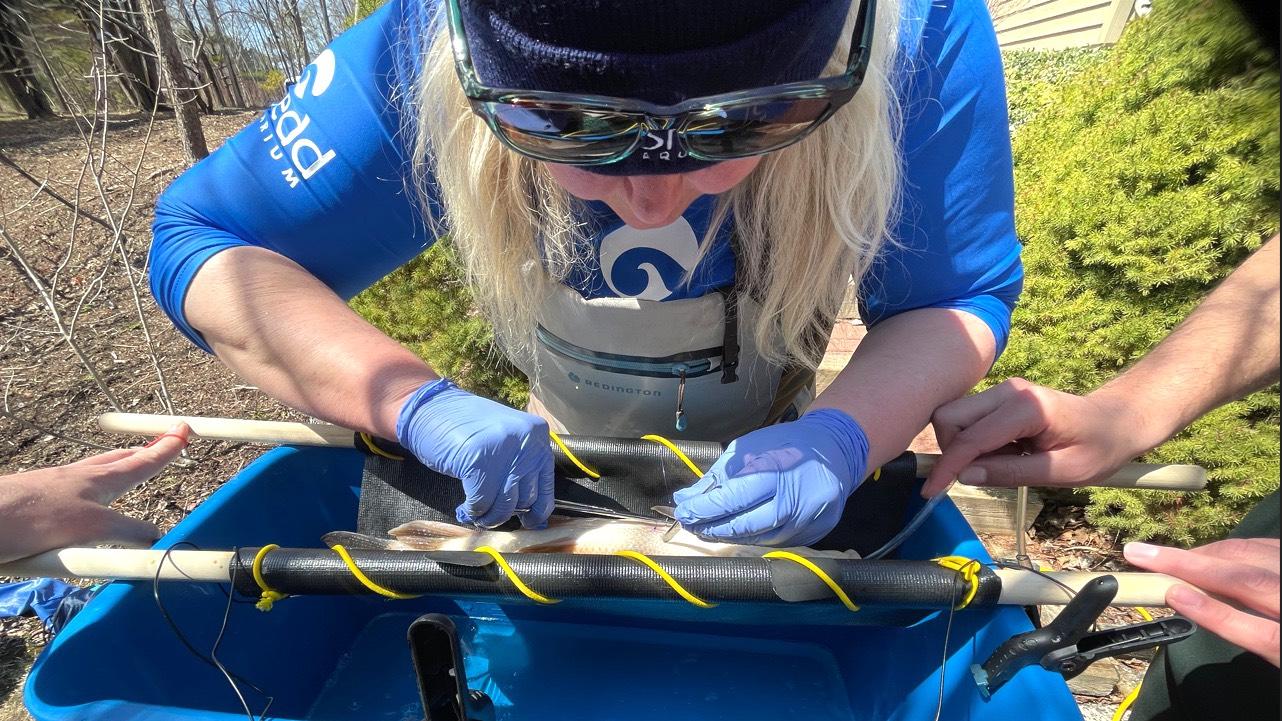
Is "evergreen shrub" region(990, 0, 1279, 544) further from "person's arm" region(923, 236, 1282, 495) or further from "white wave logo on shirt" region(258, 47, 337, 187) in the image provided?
"white wave logo on shirt" region(258, 47, 337, 187)

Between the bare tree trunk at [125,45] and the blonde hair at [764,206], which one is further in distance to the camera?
the bare tree trunk at [125,45]

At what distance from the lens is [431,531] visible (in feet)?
4.23

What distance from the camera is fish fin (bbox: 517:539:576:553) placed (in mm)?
1242

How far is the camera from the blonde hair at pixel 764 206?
1.06 metres

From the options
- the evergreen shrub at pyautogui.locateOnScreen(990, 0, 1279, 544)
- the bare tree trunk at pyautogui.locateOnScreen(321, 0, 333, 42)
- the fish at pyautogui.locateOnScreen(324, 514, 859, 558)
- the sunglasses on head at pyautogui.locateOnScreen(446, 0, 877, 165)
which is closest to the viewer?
the sunglasses on head at pyautogui.locateOnScreen(446, 0, 877, 165)

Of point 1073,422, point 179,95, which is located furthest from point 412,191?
point 179,95

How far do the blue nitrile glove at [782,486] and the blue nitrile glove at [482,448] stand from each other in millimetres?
287

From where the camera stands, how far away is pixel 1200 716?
110cm

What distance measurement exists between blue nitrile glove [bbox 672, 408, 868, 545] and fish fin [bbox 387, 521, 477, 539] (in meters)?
0.45

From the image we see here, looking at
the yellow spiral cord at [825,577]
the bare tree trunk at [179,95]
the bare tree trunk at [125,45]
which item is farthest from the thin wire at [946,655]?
the bare tree trunk at [179,95]

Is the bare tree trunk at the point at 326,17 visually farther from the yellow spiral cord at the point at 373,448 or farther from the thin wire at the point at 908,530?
the thin wire at the point at 908,530

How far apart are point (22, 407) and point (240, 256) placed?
286 cm

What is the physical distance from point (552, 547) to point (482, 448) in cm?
26

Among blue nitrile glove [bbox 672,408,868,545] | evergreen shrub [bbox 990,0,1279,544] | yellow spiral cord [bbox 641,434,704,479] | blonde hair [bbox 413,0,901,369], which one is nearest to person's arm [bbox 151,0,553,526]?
blonde hair [bbox 413,0,901,369]
